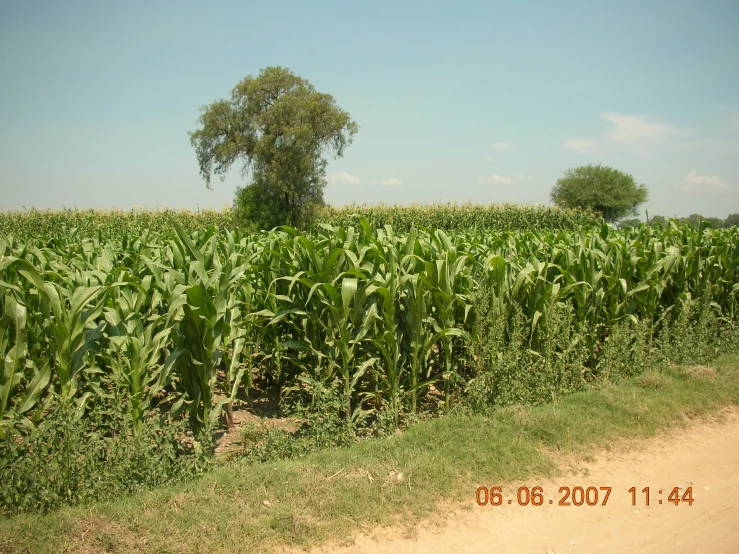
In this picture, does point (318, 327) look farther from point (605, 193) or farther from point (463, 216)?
point (605, 193)

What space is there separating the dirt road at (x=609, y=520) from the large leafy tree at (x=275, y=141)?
29.2 metres

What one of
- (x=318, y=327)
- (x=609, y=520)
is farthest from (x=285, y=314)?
(x=609, y=520)

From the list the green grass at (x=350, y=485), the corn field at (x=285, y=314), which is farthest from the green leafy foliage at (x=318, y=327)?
the green grass at (x=350, y=485)

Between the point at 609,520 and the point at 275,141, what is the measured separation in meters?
32.0

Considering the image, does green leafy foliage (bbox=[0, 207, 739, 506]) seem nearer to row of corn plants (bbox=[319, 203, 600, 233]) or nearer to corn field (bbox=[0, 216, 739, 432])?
corn field (bbox=[0, 216, 739, 432])

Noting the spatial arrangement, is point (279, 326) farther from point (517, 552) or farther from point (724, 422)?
point (724, 422)

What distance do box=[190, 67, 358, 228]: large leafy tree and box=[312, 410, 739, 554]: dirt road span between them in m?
29.2

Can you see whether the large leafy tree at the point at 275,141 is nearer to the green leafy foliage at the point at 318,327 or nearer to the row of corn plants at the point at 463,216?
the row of corn plants at the point at 463,216

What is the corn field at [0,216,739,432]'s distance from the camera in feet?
13.6

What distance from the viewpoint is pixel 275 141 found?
33312 mm

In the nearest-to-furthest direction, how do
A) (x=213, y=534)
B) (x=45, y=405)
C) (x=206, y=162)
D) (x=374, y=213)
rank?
(x=213, y=534) → (x=45, y=405) → (x=374, y=213) → (x=206, y=162)

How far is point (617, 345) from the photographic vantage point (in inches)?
250

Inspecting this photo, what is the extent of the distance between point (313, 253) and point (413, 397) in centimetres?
166

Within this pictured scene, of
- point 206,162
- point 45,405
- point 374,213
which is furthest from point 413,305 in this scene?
point 206,162
